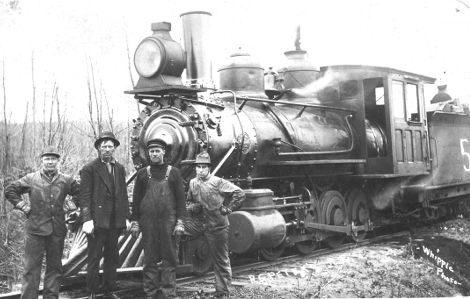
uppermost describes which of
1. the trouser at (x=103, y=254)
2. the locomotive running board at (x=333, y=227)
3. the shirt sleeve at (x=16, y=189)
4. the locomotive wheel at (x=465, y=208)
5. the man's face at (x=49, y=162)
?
the man's face at (x=49, y=162)

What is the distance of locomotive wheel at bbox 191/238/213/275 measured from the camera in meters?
6.19

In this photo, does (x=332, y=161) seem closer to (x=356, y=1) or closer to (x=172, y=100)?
(x=172, y=100)

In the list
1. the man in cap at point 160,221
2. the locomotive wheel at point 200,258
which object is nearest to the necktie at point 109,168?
the man in cap at point 160,221

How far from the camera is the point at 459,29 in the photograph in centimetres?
916

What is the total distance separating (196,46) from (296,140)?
6.67 ft

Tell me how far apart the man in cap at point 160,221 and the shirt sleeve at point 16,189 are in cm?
98

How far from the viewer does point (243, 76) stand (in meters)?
7.94

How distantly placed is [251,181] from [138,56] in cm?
206

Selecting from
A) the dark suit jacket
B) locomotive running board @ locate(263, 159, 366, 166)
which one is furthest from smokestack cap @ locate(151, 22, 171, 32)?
locomotive running board @ locate(263, 159, 366, 166)

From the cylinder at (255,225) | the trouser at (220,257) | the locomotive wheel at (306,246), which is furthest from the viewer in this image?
the locomotive wheel at (306,246)

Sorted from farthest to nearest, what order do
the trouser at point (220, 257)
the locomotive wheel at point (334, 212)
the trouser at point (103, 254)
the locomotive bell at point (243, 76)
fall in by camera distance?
the locomotive wheel at point (334, 212)
the locomotive bell at point (243, 76)
the trouser at point (220, 257)
the trouser at point (103, 254)

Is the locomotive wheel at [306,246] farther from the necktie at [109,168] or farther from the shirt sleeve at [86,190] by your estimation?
the shirt sleeve at [86,190]

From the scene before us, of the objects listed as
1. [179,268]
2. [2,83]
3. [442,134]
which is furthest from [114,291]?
[442,134]

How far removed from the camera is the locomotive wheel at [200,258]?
619 cm
